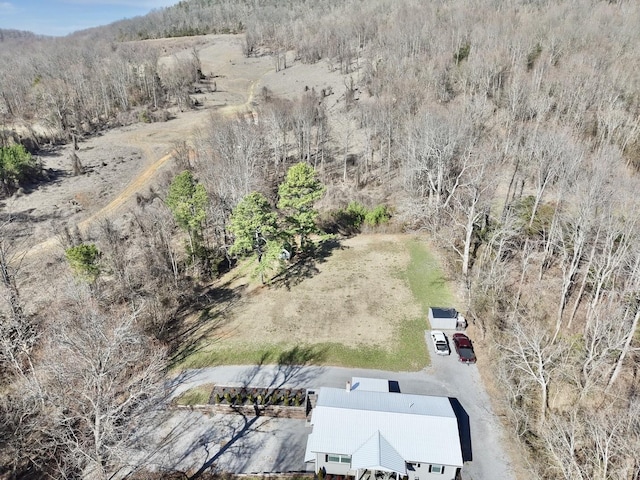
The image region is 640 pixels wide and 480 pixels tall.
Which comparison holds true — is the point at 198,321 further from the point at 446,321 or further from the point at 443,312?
the point at 446,321

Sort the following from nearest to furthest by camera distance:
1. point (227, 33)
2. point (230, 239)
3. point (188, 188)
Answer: point (188, 188) < point (230, 239) < point (227, 33)

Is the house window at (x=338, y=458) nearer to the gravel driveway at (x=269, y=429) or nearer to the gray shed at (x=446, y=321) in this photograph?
the gravel driveway at (x=269, y=429)

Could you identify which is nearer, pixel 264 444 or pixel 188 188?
pixel 264 444

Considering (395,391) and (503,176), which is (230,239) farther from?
(503,176)

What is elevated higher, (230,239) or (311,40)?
(311,40)

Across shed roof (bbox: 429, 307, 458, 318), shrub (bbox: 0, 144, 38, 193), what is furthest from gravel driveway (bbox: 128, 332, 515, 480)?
shrub (bbox: 0, 144, 38, 193)

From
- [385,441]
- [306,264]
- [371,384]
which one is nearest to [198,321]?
[306,264]

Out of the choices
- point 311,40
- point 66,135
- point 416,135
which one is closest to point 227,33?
point 311,40
